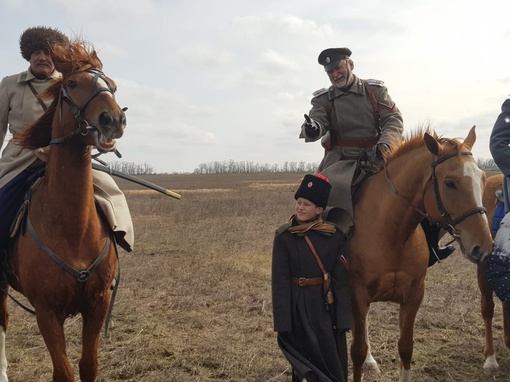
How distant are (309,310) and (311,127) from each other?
1953 millimetres

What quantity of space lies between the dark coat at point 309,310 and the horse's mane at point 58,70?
2022mm

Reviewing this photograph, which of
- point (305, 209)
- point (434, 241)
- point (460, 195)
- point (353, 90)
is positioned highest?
point (353, 90)

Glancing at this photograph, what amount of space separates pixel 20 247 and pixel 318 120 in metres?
3.13

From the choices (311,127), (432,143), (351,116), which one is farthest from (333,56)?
(432,143)

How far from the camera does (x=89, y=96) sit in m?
3.31

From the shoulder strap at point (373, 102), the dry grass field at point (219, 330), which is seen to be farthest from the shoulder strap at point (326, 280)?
the shoulder strap at point (373, 102)

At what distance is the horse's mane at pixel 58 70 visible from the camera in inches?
138

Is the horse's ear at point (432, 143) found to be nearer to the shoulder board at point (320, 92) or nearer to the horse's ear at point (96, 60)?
the shoulder board at point (320, 92)

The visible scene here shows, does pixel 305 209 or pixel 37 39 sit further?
pixel 37 39

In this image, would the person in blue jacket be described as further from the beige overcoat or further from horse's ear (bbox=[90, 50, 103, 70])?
horse's ear (bbox=[90, 50, 103, 70])

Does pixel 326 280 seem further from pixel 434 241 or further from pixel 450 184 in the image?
pixel 434 241

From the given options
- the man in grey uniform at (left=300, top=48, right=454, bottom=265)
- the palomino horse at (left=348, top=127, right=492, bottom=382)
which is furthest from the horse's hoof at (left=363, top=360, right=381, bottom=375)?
the man in grey uniform at (left=300, top=48, right=454, bottom=265)

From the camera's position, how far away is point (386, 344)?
18.6 ft

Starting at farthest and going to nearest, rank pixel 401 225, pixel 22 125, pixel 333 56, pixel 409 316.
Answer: pixel 333 56, pixel 22 125, pixel 409 316, pixel 401 225
